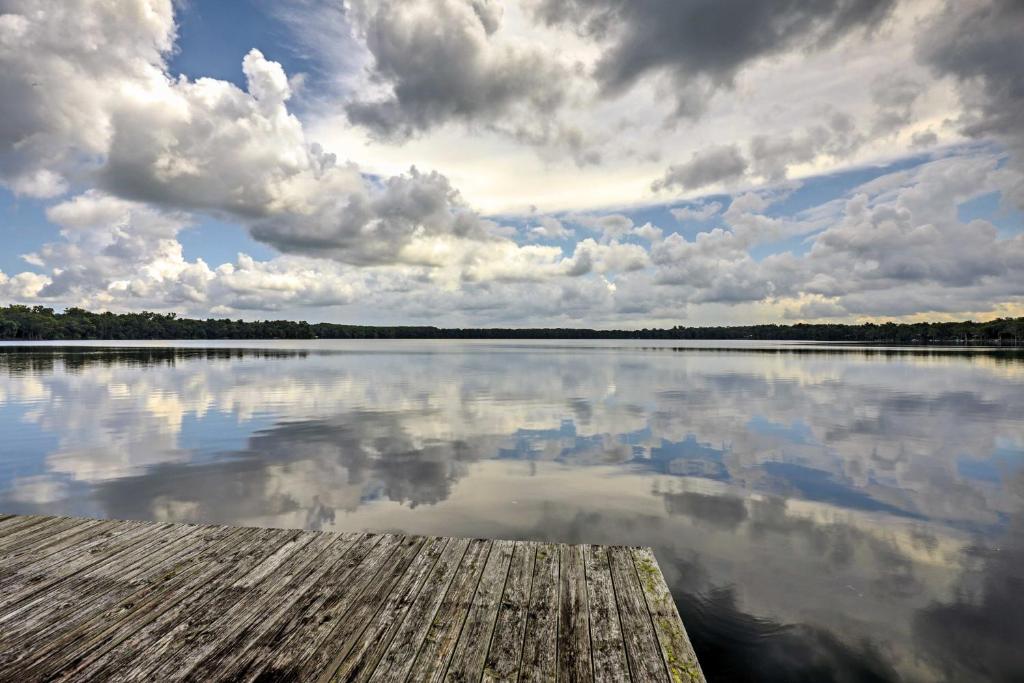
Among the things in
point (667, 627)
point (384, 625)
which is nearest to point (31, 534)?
point (384, 625)

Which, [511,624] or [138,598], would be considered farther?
[138,598]

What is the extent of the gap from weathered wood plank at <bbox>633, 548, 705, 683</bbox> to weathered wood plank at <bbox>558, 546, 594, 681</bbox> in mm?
775

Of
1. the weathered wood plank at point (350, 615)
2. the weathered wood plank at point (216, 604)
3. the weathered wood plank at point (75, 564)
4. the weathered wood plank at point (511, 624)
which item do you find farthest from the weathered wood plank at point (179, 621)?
the weathered wood plank at point (511, 624)

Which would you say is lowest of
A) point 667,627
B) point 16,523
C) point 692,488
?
point 692,488

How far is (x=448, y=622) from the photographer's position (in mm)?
5930

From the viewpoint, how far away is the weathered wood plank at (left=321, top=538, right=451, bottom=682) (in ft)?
16.6

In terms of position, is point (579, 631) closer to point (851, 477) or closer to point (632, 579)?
point (632, 579)

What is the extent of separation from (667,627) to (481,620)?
6.83ft

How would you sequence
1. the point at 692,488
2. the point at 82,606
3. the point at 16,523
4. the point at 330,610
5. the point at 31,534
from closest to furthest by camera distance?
the point at 330,610
the point at 82,606
the point at 31,534
the point at 16,523
the point at 692,488

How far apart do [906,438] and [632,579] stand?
21085mm

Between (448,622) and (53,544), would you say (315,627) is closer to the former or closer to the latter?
(448,622)

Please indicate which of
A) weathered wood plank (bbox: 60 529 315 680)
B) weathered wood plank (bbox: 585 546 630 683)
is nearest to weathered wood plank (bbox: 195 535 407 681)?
weathered wood plank (bbox: 60 529 315 680)

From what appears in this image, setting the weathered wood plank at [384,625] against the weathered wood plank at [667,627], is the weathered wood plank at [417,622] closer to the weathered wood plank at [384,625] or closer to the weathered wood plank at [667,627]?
the weathered wood plank at [384,625]

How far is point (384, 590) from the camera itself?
6.68 m
